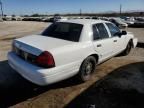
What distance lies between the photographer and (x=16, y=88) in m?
4.73

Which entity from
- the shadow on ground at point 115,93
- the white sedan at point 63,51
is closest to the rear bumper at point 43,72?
the white sedan at point 63,51

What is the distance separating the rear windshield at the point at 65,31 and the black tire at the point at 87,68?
63 cm

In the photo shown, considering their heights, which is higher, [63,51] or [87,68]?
[63,51]

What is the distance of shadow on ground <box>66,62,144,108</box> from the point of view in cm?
393

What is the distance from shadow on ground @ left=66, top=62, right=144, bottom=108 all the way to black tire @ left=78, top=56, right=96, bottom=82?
31 cm

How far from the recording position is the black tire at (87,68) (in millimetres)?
4789

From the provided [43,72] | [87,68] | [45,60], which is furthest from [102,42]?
[43,72]

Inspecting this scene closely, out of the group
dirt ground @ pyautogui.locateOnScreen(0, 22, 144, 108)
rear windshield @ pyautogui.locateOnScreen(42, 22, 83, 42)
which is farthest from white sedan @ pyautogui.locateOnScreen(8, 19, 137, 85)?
dirt ground @ pyautogui.locateOnScreen(0, 22, 144, 108)

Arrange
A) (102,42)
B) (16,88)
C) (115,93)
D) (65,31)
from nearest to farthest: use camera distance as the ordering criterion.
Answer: (115,93)
(16,88)
(65,31)
(102,42)

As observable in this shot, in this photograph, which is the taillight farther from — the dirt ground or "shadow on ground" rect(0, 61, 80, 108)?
"shadow on ground" rect(0, 61, 80, 108)

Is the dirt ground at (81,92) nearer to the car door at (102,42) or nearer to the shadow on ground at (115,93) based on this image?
the shadow on ground at (115,93)

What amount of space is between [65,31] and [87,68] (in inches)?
45.7

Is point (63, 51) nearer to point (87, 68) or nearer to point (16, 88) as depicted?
point (87, 68)

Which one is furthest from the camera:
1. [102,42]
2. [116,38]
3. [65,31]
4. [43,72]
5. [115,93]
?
[116,38]
